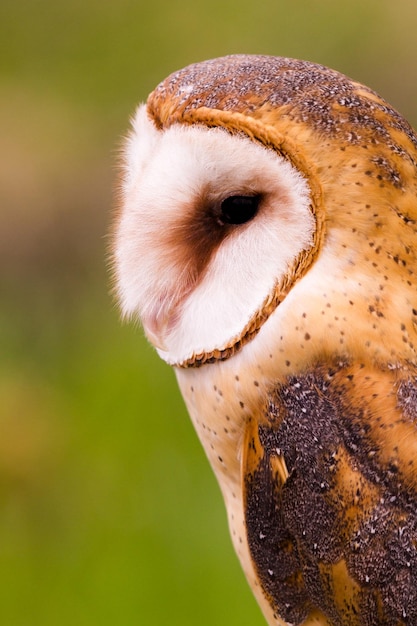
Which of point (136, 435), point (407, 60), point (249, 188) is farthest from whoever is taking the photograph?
point (407, 60)

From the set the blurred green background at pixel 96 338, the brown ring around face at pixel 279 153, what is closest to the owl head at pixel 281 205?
the brown ring around face at pixel 279 153

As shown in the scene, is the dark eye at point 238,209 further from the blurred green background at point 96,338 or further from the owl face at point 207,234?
the blurred green background at point 96,338

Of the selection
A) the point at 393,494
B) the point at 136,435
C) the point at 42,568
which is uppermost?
the point at 393,494

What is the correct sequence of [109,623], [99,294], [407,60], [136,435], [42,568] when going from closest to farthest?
[109,623] < [42,568] < [136,435] < [99,294] < [407,60]

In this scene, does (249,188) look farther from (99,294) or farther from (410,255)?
(99,294)

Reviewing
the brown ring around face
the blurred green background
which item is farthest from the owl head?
the blurred green background

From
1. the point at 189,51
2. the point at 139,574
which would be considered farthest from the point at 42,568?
the point at 189,51
